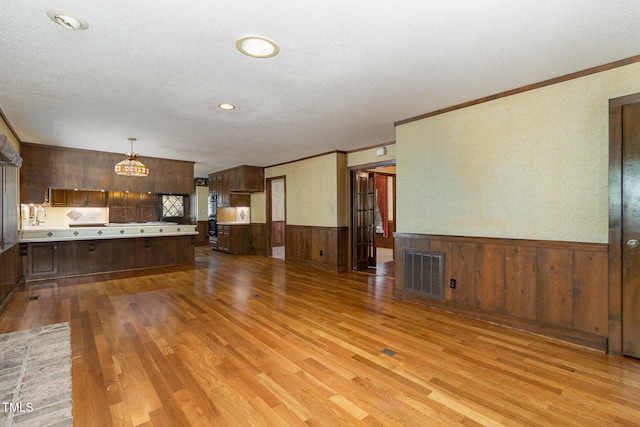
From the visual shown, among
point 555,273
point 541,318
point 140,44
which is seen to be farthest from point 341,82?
point 541,318

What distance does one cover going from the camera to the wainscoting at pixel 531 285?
2752 millimetres

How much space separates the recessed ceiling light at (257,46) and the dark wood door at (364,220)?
4083 millimetres

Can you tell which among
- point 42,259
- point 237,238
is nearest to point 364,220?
point 237,238

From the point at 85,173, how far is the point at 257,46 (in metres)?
5.88

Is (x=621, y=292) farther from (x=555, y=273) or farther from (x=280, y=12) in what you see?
(x=280, y=12)

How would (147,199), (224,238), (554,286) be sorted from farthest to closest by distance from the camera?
(224,238), (147,199), (554,286)

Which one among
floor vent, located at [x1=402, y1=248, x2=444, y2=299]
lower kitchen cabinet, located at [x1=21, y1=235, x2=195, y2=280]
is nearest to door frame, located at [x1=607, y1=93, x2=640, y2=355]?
floor vent, located at [x1=402, y1=248, x2=444, y2=299]

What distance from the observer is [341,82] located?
302 cm

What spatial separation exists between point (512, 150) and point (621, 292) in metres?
A: 1.61

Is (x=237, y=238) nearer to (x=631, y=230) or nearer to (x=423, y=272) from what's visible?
(x=423, y=272)

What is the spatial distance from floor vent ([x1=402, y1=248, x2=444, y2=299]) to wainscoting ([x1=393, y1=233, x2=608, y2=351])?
0.25 feet

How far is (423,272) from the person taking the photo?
4.04m

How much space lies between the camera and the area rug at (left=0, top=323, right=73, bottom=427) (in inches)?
72.9

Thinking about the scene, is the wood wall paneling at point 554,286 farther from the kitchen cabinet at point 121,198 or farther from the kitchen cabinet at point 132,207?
the kitchen cabinet at point 121,198
